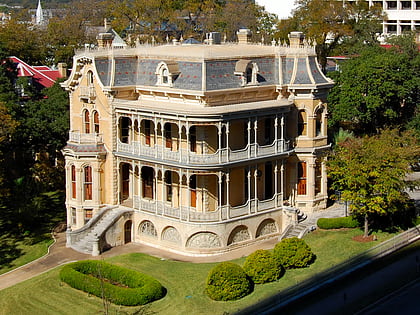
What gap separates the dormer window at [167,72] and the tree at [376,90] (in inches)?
723

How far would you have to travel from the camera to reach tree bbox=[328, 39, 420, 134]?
59.1 metres

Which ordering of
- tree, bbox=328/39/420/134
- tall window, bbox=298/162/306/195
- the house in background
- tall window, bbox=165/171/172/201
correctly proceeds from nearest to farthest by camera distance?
tall window, bbox=165/171/172/201 → tall window, bbox=298/162/306/195 → tree, bbox=328/39/420/134 → the house in background

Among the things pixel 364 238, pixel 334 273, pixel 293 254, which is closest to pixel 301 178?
pixel 364 238

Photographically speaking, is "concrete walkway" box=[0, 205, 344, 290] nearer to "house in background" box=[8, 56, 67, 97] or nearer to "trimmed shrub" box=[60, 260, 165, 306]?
"trimmed shrub" box=[60, 260, 165, 306]

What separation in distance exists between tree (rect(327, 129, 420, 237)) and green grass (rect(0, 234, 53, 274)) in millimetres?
18233

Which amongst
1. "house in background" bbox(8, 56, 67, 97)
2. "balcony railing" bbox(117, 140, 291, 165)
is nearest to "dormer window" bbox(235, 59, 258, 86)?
"balcony railing" bbox(117, 140, 291, 165)

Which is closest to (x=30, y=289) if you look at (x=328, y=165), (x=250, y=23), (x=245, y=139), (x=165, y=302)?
(x=165, y=302)

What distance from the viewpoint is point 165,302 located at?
3844 cm

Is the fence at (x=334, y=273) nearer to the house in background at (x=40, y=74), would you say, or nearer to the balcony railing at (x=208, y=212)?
the balcony railing at (x=208, y=212)

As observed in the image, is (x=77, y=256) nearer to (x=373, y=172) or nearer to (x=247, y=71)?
(x=247, y=71)

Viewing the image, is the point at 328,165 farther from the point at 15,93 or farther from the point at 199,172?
the point at 15,93

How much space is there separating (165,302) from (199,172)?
8.80 metres

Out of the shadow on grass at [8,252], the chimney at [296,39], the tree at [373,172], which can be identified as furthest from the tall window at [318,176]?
the shadow on grass at [8,252]

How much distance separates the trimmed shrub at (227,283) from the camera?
3784 centimetres
